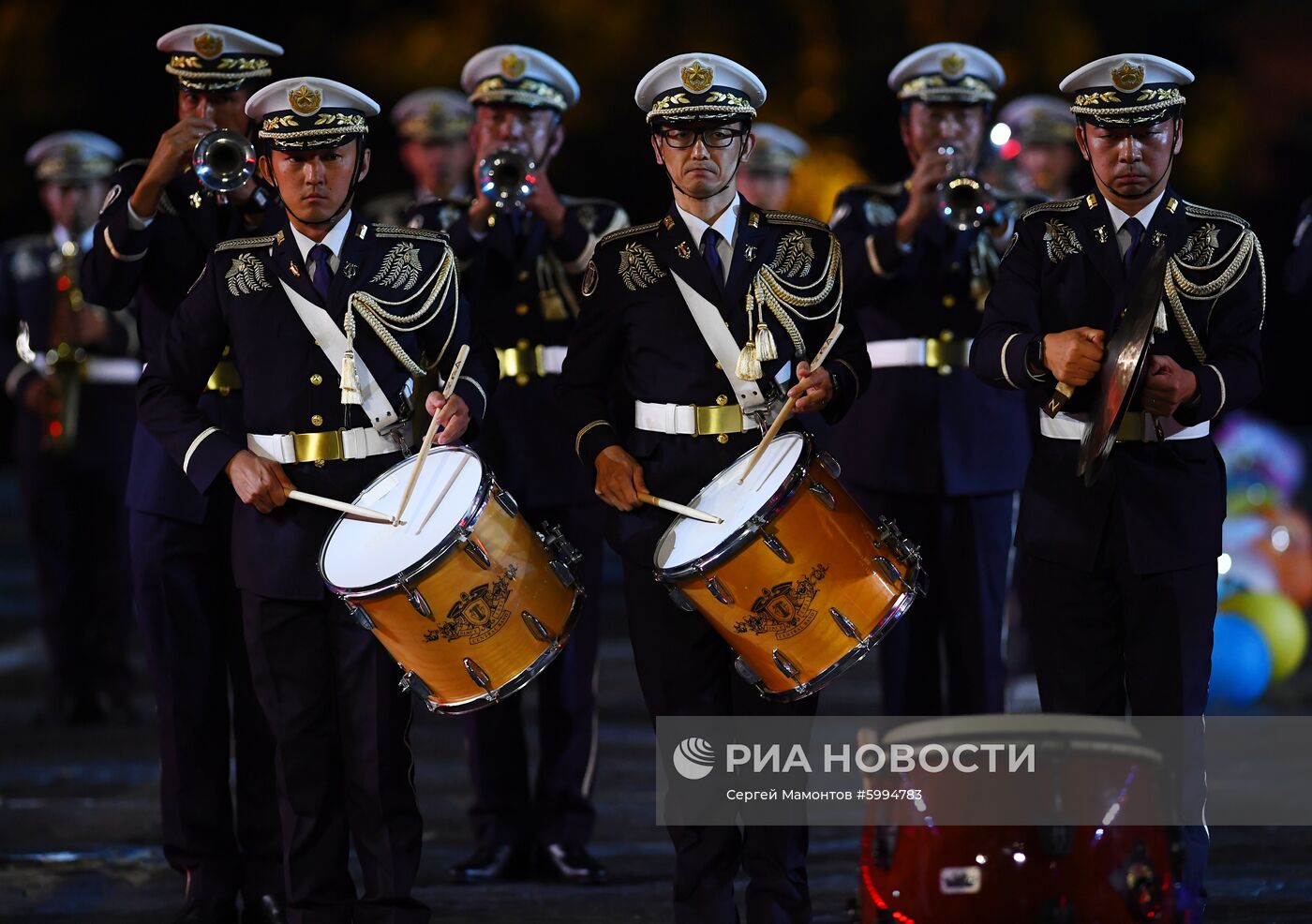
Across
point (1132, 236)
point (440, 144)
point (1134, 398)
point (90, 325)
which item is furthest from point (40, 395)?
point (1134, 398)

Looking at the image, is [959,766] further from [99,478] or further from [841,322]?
[99,478]

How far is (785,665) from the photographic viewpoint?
4.66 metres

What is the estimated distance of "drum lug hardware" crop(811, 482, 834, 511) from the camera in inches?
182

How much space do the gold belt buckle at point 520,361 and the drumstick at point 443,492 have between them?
1407mm

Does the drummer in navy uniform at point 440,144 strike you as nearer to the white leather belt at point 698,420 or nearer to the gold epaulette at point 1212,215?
the white leather belt at point 698,420

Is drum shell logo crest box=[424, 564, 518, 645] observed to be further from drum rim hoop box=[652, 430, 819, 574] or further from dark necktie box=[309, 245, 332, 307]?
dark necktie box=[309, 245, 332, 307]

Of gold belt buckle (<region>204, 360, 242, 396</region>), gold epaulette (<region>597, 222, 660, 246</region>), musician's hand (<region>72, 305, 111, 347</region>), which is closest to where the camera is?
gold epaulette (<region>597, 222, 660, 246</region>)

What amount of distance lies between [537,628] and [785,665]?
0.59m

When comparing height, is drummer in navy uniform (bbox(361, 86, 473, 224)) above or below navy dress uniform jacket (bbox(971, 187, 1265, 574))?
above

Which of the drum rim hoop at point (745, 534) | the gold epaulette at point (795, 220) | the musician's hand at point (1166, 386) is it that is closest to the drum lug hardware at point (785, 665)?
the drum rim hoop at point (745, 534)

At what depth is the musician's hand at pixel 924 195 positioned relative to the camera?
5.98 meters

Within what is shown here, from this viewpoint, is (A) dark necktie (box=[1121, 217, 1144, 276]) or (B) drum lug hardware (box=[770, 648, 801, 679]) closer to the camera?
(B) drum lug hardware (box=[770, 648, 801, 679])

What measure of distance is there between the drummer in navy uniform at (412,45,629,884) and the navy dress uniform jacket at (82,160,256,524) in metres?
0.83

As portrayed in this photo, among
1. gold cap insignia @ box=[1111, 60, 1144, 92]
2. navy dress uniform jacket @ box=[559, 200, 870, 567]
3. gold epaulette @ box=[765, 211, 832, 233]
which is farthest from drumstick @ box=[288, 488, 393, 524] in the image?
gold cap insignia @ box=[1111, 60, 1144, 92]
